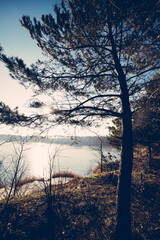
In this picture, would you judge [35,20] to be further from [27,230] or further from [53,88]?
[27,230]

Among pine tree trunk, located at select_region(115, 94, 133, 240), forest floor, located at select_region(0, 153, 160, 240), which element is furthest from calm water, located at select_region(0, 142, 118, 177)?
pine tree trunk, located at select_region(115, 94, 133, 240)

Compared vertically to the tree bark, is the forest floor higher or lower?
lower

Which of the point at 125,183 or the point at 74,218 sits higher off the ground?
the point at 125,183

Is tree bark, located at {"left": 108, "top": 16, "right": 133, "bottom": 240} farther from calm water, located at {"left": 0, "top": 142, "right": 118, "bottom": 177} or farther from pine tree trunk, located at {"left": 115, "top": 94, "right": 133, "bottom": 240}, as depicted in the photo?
calm water, located at {"left": 0, "top": 142, "right": 118, "bottom": 177}

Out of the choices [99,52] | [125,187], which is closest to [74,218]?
[125,187]

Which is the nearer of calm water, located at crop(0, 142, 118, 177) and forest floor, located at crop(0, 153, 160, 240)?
forest floor, located at crop(0, 153, 160, 240)

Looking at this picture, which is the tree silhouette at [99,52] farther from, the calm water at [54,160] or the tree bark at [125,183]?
the calm water at [54,160]

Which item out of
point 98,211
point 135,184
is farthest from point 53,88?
point 135,184

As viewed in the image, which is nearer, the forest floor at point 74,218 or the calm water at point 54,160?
the forest floor at point 74,218

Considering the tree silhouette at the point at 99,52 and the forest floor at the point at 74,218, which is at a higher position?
the tree silhouette at the point at 99,52

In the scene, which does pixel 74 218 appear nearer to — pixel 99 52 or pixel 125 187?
pixel 125 187

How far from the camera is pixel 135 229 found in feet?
8.89

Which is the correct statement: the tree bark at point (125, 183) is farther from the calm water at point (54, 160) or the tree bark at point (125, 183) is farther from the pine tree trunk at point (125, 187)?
→ the calm water at point (54, 160)

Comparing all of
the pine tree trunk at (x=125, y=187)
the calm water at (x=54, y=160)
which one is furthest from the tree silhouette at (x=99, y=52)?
the calm water at (x=54, y=160)
